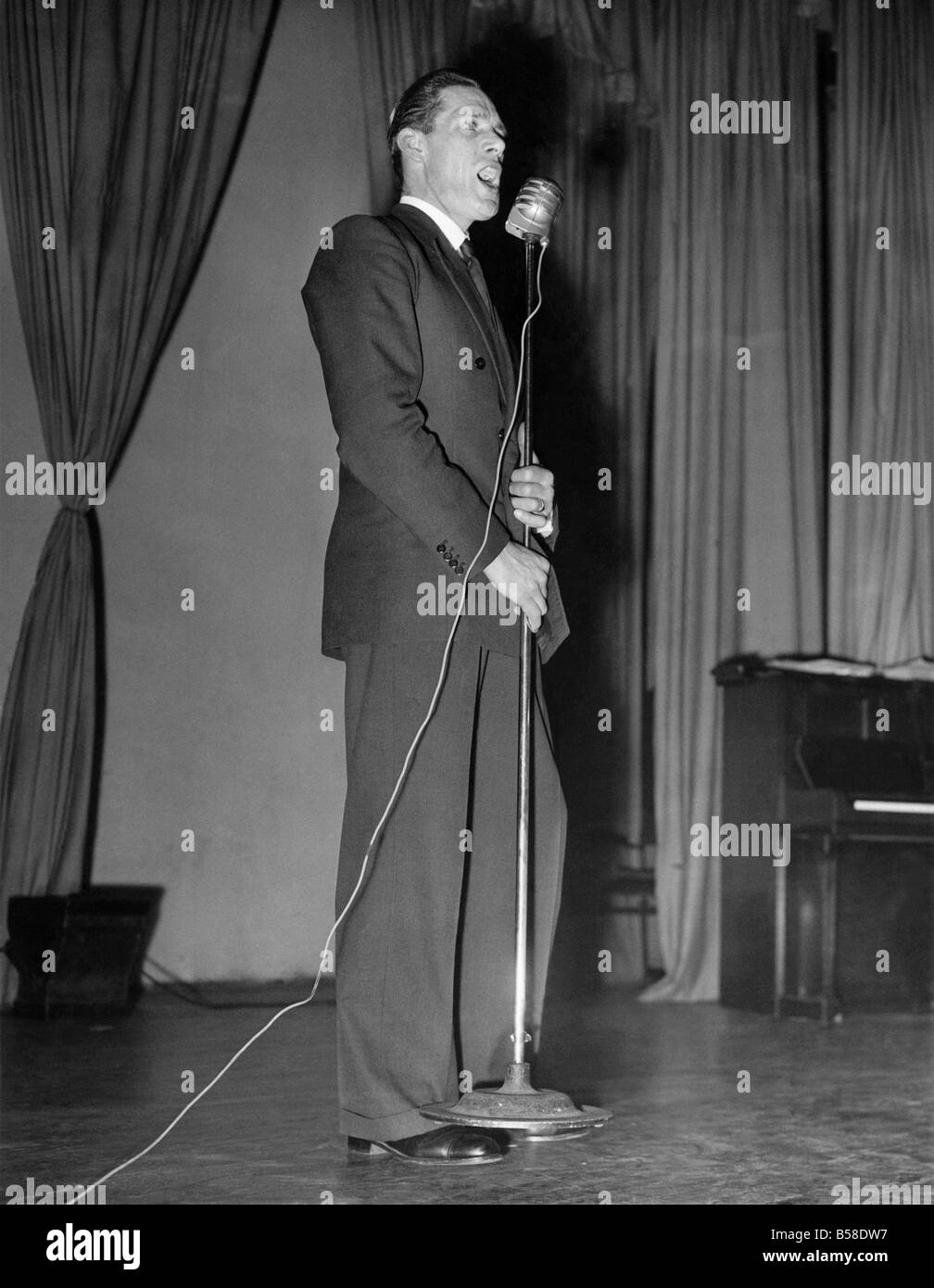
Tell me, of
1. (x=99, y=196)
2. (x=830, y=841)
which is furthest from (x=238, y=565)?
(x=830, y=841)

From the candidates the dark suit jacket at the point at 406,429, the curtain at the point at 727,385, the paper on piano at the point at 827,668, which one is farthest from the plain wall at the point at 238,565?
the dark suit jacket at the point at 406,429

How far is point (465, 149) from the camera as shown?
234 centimetres

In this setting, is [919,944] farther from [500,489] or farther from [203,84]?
[203,84]

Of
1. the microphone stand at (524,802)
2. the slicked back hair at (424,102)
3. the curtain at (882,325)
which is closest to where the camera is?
the microphone stand at (524,802)

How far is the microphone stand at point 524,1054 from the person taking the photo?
201 centimetres

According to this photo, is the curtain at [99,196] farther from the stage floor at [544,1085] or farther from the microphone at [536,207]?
the microphone at [536,207]

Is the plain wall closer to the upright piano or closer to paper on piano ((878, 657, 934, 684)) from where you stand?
the upright piano

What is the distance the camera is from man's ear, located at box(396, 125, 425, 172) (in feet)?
7.79

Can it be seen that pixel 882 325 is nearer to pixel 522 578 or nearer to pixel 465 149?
pixel 465 149

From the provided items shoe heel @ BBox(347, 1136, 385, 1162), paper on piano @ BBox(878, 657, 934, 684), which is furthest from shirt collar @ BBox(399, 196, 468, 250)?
paper on piano @ BBox(878, 657, 934, 684)

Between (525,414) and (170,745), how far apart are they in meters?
2.98

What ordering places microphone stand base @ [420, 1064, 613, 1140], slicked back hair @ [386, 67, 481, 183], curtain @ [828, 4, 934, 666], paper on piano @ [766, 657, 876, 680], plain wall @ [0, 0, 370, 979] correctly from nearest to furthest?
1. microphone stand base @ [420, 1064, 613, 1140]
2. slicked back hair @ [386, 67, 481, 183]
3. paper on piano @ [766, 657, 876, 680]
4. plain wall @ [0, 0, 370, 979]
5. curtain @ [828, 4, 934, 666]

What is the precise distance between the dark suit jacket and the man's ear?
86 mm

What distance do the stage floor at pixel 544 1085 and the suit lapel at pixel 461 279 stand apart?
3.96 ft
